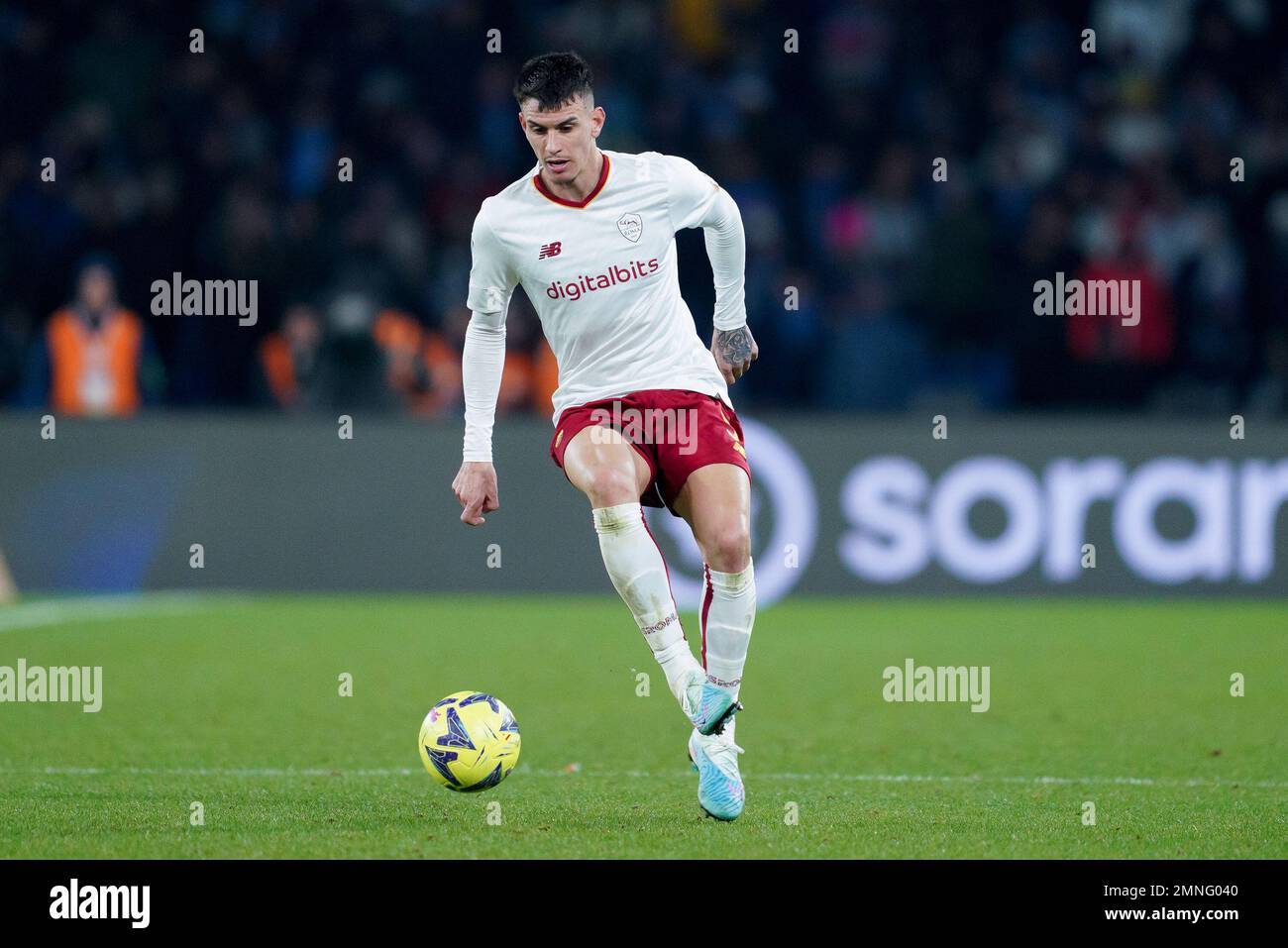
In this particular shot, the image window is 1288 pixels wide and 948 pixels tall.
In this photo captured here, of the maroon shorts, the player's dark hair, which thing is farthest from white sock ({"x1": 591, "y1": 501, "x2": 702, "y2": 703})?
the player's dark hair

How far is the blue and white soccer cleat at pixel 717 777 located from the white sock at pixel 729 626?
10.9 inches

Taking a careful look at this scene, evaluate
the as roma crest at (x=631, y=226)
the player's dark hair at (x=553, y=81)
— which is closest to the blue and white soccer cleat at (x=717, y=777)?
the as roma crest at (x=631, y=226)

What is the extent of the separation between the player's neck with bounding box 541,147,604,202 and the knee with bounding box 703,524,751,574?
1247mm

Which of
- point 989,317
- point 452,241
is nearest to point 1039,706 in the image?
point 989,317

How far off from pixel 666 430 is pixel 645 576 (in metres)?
0.53

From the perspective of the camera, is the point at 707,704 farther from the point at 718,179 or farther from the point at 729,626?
the point at 718,179

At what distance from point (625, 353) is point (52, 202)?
36.9ft

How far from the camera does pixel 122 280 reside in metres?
15.8

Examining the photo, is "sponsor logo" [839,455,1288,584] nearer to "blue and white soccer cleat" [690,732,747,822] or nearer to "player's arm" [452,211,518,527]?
"player's arm" [452,211,518,527]

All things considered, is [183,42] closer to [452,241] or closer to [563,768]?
[452,241]

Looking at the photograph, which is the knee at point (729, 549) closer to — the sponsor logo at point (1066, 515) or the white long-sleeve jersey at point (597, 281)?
the white long-sleeve jersey at point (597, 281)

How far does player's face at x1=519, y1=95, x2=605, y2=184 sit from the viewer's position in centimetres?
620
